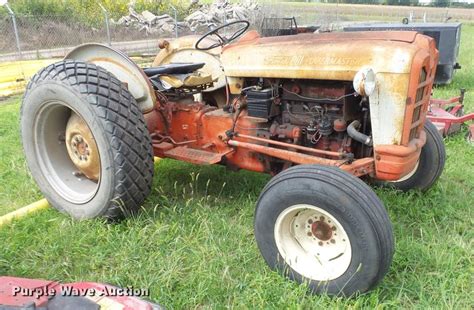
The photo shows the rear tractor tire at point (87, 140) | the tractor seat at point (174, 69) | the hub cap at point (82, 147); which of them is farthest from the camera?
the tractor seat at point (174, 69)

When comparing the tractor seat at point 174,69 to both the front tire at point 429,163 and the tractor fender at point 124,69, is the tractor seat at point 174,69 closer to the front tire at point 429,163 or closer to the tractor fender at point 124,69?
the tractor fender at point 124,69

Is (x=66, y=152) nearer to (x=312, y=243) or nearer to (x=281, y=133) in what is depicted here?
(x=281, y=133)

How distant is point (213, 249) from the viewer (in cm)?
298

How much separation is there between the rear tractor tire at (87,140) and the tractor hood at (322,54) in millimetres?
836

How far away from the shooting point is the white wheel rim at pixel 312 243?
2.54 metres

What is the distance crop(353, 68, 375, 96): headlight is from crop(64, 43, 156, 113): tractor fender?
5.12 feet

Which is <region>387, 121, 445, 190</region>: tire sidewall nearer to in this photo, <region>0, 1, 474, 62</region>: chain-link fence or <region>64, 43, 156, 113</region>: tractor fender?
<region>64, 43, 156, 113</region>: tractor fender

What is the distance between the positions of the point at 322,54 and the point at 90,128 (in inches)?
63.6

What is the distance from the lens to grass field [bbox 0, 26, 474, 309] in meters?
2.56

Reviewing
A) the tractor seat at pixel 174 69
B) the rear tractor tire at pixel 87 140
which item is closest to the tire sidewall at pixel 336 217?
the rear tractor tire at pixel 87 140

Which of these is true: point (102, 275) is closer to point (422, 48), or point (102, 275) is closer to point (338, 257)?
point (338, 257)

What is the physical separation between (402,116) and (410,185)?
49.3 inches

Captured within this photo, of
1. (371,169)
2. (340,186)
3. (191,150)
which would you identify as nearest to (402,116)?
(371,169)

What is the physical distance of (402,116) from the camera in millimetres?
2666
